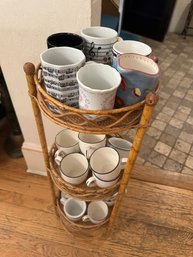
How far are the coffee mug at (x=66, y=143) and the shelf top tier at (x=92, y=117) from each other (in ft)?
0.81

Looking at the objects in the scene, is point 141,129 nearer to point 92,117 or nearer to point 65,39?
point 92,117

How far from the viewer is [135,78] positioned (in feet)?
1.57

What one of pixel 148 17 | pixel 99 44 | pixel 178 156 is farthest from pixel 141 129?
pixel 148 17

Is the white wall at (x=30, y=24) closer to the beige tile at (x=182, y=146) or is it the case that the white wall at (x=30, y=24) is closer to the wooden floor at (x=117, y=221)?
the wooden floor at (x=117, y=221)

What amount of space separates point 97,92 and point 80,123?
0.08m

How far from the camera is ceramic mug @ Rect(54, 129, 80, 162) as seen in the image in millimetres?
759

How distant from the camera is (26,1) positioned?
2.18 ft

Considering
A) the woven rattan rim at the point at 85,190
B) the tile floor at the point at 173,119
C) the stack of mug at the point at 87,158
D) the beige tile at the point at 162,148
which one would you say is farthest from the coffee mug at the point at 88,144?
the beige tile at the point at 162,148

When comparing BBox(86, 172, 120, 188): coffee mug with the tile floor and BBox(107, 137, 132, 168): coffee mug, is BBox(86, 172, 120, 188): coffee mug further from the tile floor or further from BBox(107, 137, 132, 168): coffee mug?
the tile floor

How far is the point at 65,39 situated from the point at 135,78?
216 millimetres

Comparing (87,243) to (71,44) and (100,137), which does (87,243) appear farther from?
(71,44)

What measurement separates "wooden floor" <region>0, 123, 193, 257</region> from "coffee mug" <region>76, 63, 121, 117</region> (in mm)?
733

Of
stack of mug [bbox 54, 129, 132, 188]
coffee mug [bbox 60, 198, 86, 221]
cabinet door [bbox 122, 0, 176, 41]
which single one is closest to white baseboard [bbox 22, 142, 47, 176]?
coffee mug [bbox 60, 198, 86, 221]

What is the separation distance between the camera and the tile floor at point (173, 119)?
53.4 inches
